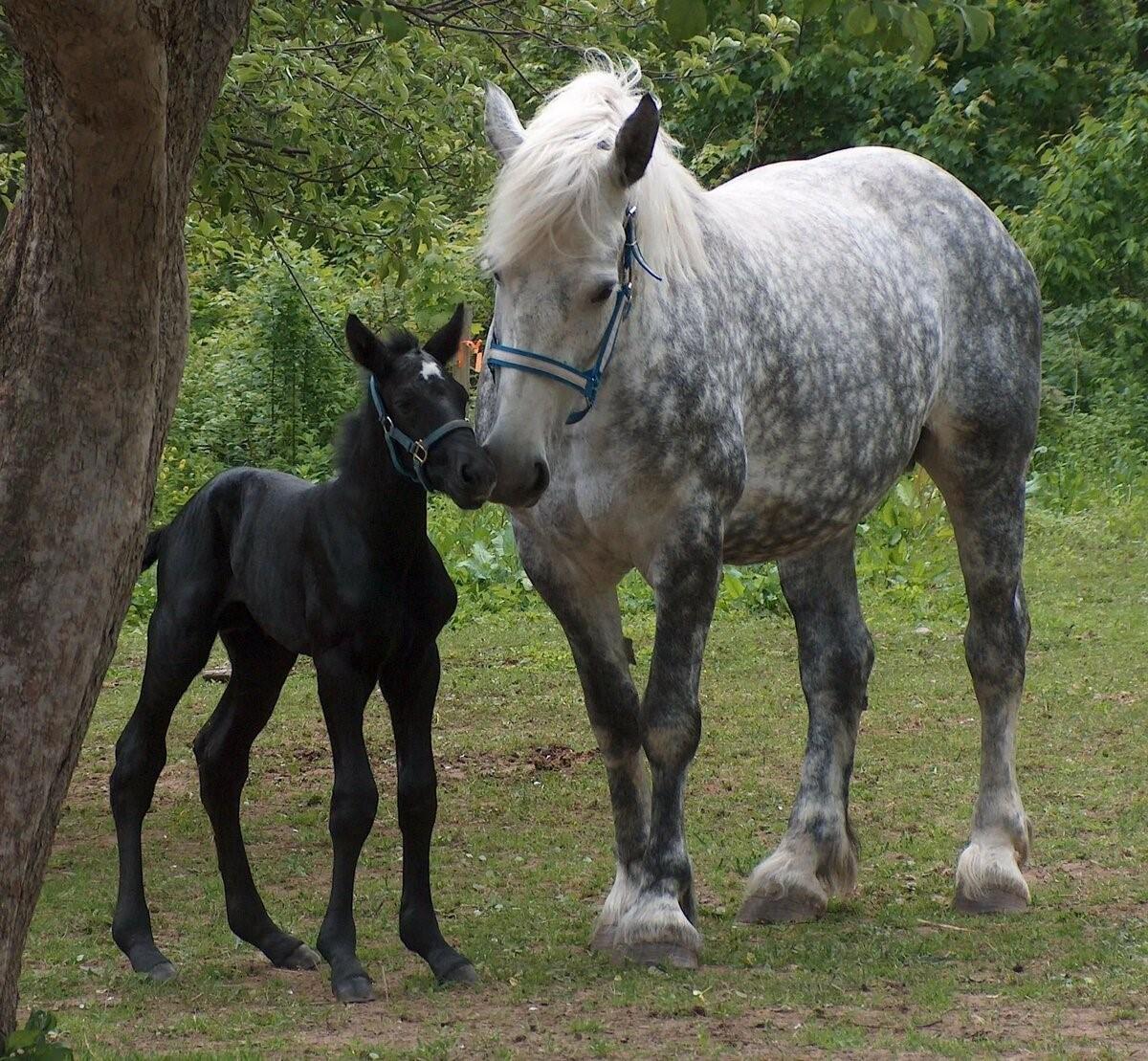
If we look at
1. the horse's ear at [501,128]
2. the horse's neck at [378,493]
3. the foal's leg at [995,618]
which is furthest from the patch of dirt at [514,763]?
the horse's ear at [501,128]

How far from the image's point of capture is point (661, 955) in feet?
15.8

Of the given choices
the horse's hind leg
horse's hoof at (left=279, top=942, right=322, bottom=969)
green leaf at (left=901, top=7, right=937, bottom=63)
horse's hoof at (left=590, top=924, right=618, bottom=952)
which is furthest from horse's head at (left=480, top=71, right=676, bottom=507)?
the horse's hind leg

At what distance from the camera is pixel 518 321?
177 inches

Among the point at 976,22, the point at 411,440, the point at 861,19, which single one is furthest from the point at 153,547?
the point at 976,22

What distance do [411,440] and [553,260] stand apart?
2.00 ft

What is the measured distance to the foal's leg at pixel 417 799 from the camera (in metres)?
4.72

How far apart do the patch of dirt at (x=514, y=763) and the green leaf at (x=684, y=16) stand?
4.95 m

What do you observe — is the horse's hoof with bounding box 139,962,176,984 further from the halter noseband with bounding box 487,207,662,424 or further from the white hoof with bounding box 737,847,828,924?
A: the halter noseband with bounding box 487,207,662,424

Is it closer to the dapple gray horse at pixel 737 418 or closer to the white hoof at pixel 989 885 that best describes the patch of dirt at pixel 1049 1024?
the dapple gray horse at pixel 737 418

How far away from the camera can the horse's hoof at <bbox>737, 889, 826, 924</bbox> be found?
18.4 feet

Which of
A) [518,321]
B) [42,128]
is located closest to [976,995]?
[518,321]

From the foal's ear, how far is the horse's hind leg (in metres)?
2.31

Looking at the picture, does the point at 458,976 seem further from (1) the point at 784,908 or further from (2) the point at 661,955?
(1) the point at 784,908

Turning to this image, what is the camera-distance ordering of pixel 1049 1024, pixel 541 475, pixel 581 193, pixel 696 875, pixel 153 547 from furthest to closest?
pixel 696 875
pixel 153 547
pixel 581 193
pixel 541 475
pixel 1049 1024
